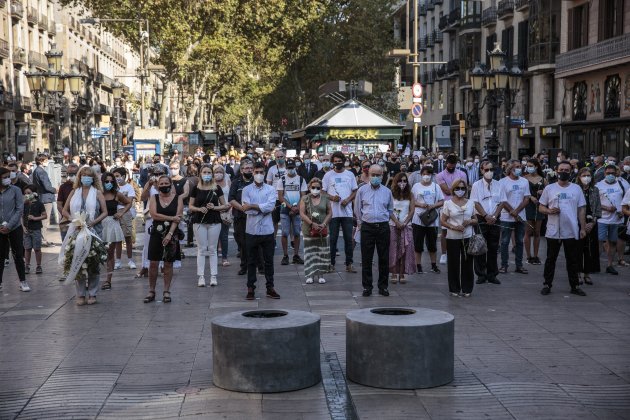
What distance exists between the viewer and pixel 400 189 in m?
12.4

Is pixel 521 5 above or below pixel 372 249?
above

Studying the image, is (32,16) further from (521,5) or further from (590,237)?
(590,237)

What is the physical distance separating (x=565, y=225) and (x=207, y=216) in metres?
4.81

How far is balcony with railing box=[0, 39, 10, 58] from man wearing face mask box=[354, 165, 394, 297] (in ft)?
129

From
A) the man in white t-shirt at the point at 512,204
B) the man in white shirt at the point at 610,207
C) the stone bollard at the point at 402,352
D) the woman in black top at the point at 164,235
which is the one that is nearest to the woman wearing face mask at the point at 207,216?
the woman in black top at the point at 164,235

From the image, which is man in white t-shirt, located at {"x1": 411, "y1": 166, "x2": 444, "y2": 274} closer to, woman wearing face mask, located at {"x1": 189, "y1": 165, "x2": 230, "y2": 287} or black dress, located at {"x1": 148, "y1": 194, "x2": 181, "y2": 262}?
woman wearing face mask, located at {"x1": 189, "y1": 165, "x2": 230, "y2": 287}

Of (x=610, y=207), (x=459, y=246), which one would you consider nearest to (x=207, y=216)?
(x=459, y=246)

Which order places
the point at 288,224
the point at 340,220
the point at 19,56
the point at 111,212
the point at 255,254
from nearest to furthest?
the point at 255,254 < the point at 111,212 < the point at 340,220 < the point at 288,224 < the point at 19,56

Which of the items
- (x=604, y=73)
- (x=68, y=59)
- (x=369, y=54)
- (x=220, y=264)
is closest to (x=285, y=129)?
(x=68, y=59)

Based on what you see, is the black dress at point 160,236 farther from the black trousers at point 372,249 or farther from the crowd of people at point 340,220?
the black trousers at point 372,249

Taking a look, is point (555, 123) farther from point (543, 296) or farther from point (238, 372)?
point (238, 372)

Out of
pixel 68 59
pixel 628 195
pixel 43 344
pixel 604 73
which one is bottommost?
pixel 43 344

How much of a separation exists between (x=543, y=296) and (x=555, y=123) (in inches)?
1181

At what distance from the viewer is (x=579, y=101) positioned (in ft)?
120
